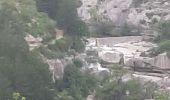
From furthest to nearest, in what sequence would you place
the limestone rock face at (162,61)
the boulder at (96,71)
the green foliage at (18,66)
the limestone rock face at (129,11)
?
the limestone rock face at (129,11) → the limestone rock face at (162,61) → the boulder at (96,71) → the green foliage at (18,66)

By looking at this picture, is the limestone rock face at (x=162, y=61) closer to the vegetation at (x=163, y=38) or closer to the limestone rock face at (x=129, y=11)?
the vegetation at (x=163, y=38)

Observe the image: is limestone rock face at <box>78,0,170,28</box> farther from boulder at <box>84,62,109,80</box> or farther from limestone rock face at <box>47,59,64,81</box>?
limestone rock face at <box>47,59,64,81</box>

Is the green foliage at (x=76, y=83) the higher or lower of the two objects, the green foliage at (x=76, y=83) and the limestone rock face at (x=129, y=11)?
the higher

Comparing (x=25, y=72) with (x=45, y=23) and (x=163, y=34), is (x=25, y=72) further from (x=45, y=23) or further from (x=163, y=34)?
(x=163, y=34)

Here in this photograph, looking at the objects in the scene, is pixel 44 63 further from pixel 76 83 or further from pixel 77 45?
pixel 77 45

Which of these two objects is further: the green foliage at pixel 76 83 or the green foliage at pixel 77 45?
the green foliage at pixel 77 45

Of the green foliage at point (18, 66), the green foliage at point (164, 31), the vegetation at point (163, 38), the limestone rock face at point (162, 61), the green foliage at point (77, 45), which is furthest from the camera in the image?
the green foliage at point (164, 31)

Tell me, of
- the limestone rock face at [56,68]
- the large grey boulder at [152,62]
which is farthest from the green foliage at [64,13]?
the limestone rock face at [56,68]

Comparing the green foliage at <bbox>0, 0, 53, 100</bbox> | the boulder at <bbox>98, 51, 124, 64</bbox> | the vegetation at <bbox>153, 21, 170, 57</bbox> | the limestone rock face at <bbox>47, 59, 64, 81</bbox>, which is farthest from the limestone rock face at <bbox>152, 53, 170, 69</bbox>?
the green foliage at <bbox>0, 0, 53, 100</bbox>

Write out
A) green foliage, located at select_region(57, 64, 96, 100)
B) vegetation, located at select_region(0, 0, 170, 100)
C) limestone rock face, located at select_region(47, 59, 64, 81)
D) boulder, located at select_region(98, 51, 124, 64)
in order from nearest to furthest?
vegetation, located at select_region(0, 0, 170, 100) < limestone rock face, located at select_region(47, 59, 64, 81) < green foliage, located at select_region(57, 64, 96, 100) < boulder, located at select_region(98, 51, 124, 64)

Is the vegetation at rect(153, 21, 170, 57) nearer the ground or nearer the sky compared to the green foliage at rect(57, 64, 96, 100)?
nearer the ground

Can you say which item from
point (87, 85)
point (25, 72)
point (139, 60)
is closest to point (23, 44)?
point (25, 72)
